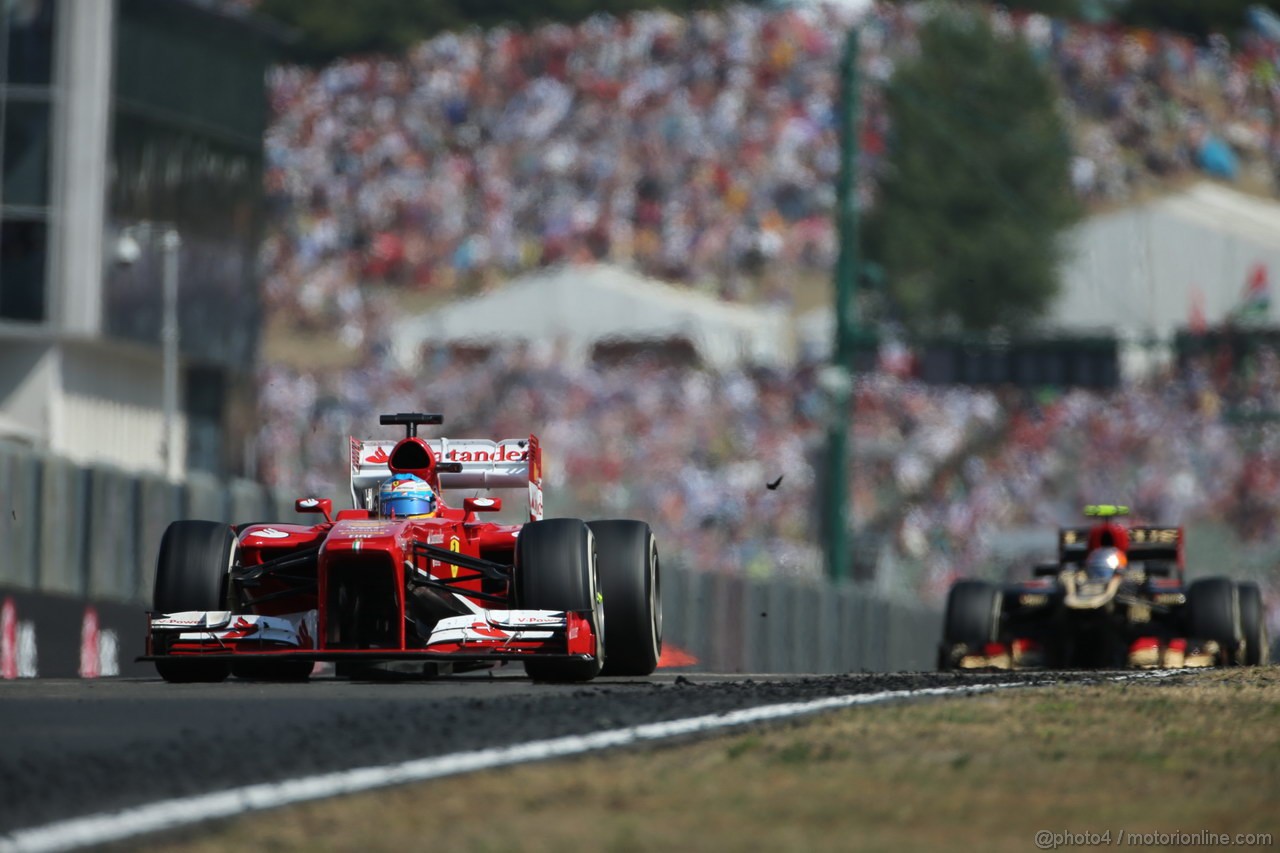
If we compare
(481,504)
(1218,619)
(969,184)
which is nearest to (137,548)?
(481,504)

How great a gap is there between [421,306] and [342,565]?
38.1 meters

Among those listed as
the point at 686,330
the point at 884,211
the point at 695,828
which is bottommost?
the point at 695,828

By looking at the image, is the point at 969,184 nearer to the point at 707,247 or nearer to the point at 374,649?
the point at 707,247

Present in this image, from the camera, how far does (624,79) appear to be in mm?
53656

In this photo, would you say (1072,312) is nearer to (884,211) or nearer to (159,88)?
(884,211)

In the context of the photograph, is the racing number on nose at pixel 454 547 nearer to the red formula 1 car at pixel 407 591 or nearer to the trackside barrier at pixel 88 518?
the red formula 1 car at pixel 407 591

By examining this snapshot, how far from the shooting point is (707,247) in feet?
167

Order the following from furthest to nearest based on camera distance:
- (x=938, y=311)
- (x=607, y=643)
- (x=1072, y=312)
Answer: (x=938, y=311) < (x=1072, y=312) < (x=607, y=643)

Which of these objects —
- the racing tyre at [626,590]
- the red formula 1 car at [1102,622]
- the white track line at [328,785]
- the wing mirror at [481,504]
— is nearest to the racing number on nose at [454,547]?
the wing mirror at [481,504]

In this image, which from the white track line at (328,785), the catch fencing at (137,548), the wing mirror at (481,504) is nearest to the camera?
the white track line at (328,785)

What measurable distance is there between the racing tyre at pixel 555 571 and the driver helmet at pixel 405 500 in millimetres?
978

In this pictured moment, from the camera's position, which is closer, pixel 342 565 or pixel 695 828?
pixel 695 828

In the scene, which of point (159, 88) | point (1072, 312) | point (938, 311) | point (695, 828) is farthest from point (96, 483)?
point (938, 311)

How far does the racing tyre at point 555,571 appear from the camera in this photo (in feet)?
38.6
